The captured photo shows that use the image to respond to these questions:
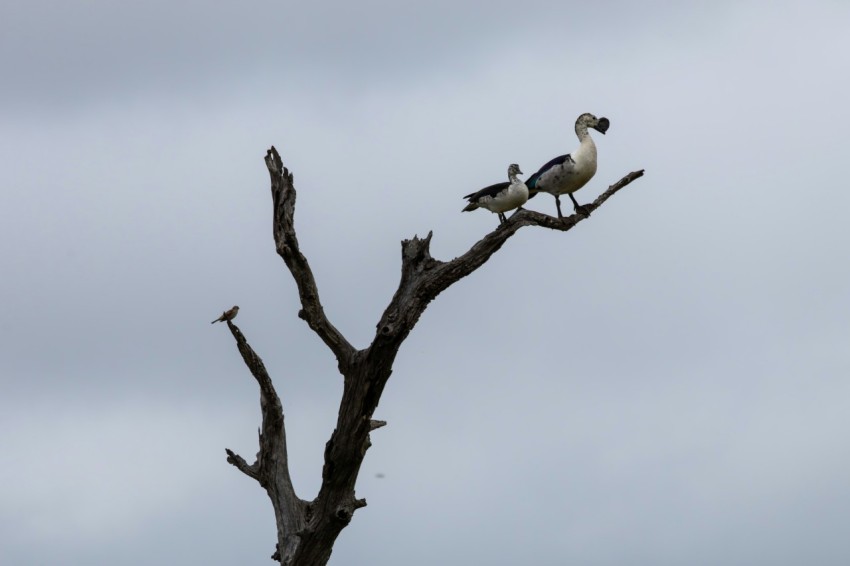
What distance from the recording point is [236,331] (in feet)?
55.9

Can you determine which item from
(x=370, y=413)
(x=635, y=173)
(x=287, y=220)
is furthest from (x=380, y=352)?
(x=635, y=173)

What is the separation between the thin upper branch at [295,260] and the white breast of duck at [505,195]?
3.68m

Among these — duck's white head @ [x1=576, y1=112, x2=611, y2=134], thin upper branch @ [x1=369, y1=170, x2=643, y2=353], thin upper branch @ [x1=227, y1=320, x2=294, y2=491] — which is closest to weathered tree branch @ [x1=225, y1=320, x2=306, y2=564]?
thin upper branch @ [x1=227, y1=320, x2=294, y2=491]

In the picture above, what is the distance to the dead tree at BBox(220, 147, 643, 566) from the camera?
53.3 ft

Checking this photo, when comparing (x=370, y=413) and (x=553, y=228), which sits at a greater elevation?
(x=553, y=228)

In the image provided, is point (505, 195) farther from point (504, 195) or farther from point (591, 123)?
point (591, 123)

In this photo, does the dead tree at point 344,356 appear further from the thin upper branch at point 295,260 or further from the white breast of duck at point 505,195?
the white breast of duck at point 505,195

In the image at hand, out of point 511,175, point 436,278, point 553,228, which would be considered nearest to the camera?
point 436,278

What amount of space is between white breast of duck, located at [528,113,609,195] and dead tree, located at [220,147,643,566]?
0.68 meters

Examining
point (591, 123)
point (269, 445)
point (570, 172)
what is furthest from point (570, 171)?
point (269, 445)

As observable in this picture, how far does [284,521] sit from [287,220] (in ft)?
13.3

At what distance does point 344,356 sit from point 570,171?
13.2ft

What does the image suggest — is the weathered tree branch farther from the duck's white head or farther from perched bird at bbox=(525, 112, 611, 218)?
the duck's white head

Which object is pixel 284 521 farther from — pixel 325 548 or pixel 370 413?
pixel 370 413
